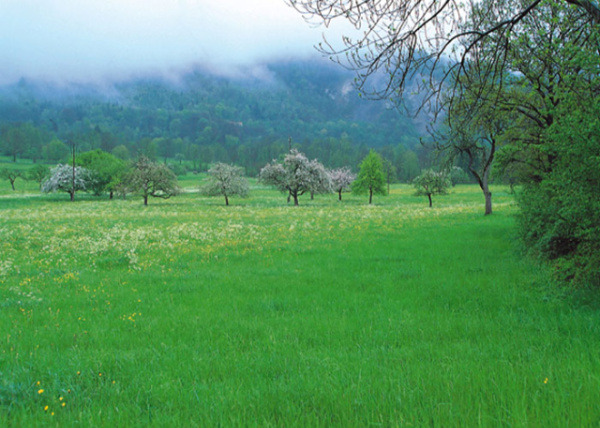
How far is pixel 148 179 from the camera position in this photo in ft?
174

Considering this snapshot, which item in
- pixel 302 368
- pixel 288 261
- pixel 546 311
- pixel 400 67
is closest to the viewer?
pixel 302 368

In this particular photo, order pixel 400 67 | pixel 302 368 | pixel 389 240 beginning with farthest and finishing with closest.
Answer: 1. pixel 389 240
2. pixel 400 67
3. pixel 302 368

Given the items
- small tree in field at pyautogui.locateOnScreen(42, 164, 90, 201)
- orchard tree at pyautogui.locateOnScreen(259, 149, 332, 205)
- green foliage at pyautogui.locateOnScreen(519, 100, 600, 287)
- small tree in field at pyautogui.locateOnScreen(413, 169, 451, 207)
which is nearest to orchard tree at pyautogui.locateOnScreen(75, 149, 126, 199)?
small tree in field at pyautogui.locateOnScreen(42, 164, 90, 201)

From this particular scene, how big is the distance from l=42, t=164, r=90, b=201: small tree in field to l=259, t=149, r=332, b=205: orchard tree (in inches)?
1529

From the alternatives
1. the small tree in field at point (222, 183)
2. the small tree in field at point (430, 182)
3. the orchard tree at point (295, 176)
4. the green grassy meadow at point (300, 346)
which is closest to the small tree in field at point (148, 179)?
the small tree in field at point (222, 183)

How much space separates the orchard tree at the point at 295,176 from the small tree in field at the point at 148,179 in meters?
14.0

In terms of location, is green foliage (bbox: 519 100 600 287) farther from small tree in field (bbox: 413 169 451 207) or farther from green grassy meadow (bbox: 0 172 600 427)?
small tree in field (bbox: 413 169 451 207)

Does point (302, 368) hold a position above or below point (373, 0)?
below

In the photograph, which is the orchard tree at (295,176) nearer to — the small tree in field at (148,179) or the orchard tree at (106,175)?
the small tree in field at (148,179)

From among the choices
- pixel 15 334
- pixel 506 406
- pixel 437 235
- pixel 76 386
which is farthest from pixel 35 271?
pixel 437 235

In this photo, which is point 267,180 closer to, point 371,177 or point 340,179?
point 371,177

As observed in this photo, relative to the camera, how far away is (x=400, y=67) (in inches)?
280

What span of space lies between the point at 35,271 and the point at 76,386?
9.24 meters

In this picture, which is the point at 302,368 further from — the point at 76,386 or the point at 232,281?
the point at 232,281
